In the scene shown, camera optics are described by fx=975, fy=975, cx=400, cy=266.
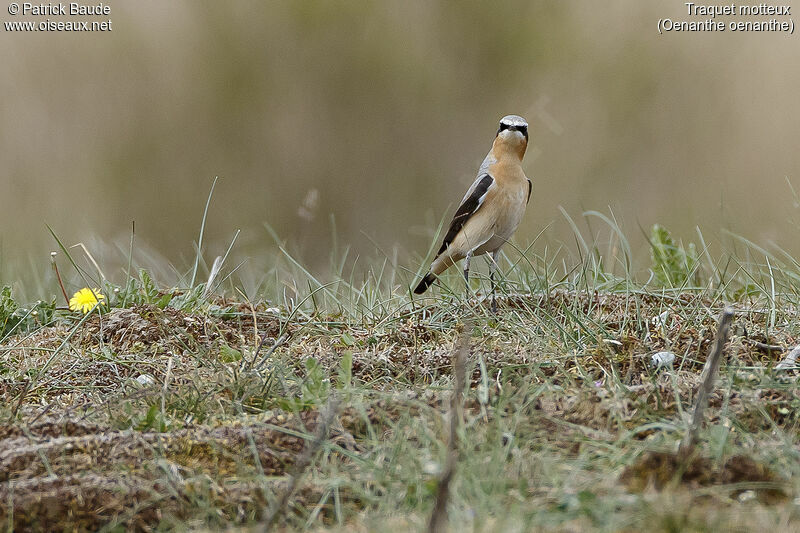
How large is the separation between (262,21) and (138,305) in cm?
596

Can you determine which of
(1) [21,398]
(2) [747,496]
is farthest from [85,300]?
(2) [747,496]

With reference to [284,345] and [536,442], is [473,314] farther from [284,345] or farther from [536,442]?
[536,442]

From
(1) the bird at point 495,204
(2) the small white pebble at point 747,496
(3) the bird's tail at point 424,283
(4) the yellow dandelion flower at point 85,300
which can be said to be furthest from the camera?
(1) the bird at point 495,204

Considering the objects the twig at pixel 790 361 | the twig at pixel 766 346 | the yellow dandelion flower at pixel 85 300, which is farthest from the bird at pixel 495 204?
the twig at pixel 790 361

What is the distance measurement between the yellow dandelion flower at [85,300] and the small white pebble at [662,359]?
99.3 inches

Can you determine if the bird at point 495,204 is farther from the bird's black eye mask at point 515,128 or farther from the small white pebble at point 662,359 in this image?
the small white pebble at point 662,359

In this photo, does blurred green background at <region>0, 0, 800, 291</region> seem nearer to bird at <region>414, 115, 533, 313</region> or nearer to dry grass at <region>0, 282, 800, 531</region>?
bird at <region>414, 115, 533, 313</region>

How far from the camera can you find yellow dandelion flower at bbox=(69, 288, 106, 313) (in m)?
4.58

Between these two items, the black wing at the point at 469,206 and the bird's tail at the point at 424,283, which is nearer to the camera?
the bird's tail at the point at 424,283

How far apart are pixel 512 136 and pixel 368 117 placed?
4541 mm

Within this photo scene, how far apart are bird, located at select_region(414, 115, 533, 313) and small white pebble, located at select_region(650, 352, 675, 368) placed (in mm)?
1816

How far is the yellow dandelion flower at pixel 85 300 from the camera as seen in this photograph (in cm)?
458

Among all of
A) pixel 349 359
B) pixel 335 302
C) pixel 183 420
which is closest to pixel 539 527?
pixel 349 359

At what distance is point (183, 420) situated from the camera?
3.34m
